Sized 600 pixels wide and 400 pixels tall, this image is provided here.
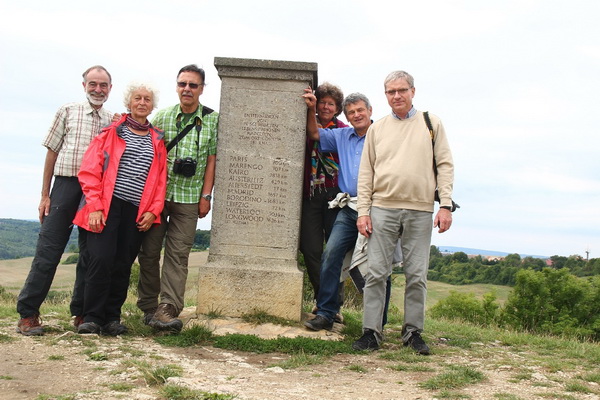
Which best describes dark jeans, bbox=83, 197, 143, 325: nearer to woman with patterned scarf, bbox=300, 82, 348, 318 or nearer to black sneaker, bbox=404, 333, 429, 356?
woman with patterned scarf, bbox=300, 82, 348, 318

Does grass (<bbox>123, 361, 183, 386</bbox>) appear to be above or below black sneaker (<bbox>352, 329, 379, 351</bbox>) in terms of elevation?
below

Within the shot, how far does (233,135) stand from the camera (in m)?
6.27

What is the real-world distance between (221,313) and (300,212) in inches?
56.6

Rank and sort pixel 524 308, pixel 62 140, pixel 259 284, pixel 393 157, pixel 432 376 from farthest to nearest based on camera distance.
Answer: pixel 524 308 → pixel 259 284 → pixel 62 140 → pixel 393 157 → pixel 432 376

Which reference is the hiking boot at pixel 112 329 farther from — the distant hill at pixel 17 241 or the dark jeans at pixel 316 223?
the distant hill at pixel 17 241

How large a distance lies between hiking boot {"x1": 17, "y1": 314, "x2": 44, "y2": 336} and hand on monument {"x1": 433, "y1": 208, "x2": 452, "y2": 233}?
13.3ft

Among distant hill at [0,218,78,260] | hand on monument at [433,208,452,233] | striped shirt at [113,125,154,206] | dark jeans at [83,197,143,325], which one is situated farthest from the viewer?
distant hill at [0,218,78,260]

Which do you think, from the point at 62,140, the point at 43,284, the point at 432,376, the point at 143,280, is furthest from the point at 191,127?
the point at 432,376

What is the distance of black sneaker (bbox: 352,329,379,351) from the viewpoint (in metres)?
5.38

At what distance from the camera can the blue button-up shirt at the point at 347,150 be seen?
5941mm

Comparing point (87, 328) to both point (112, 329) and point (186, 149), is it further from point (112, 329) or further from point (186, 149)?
point (186, 149)

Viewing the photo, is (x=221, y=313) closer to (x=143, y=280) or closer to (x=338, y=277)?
(x=143, y=280)

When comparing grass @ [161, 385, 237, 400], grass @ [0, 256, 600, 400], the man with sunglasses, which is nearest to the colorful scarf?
the man with sunglasses

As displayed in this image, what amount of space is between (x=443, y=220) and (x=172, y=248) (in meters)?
2.85
